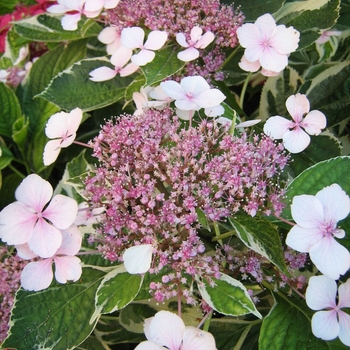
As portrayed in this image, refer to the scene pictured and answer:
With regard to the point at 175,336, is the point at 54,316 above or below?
below

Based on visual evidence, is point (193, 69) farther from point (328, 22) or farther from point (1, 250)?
point (1, 250)

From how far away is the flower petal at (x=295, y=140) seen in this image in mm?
773

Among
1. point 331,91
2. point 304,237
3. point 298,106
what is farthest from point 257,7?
point 304,237

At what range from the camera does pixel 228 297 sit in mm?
680

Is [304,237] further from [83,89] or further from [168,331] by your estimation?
[83,89]

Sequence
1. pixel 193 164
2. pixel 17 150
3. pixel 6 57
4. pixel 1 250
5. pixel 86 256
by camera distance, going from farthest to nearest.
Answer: pixel 6 57 < pixel 17 150 < pixel 1 250 < pixel 86 256 < pixel 193 164

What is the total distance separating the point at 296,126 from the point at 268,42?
182 millimetres

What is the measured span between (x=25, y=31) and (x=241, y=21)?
0.56 meters

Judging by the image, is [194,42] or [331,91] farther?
[331,91]

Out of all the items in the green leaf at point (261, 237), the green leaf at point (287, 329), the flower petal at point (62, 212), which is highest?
the flower petal at point (62, 212)

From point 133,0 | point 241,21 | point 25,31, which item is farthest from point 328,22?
point 25,31

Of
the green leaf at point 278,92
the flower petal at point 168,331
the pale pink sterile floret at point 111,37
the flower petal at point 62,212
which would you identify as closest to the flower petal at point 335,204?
the flower petal at point 168,331

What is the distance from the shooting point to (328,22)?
38.0 inches

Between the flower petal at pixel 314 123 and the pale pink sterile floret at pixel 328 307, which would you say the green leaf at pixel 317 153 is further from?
the pale pink sterile floret at pixel 328 307
